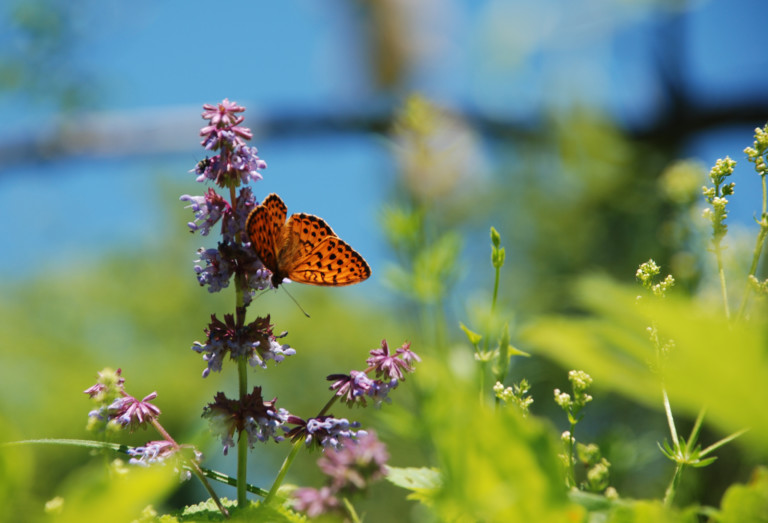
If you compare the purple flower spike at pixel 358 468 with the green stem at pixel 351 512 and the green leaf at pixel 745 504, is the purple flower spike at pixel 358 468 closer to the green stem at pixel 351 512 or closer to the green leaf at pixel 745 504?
the green stem at pixel 351 512

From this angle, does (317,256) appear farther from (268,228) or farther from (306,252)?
(268,228)

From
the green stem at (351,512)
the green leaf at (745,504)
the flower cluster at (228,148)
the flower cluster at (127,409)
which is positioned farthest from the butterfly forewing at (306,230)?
Answer: the green leaf at (745,504)

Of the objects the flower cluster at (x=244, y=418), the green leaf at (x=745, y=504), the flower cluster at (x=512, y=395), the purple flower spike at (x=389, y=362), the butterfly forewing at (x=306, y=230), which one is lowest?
the green leaf at (x=745, y=504)

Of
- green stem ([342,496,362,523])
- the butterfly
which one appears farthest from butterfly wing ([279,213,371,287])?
green stem ([342,496,362,523])

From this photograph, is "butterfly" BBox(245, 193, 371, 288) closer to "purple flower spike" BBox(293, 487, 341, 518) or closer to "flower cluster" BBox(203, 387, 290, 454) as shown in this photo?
"flower cluster" BBox(203, 387, 290, 454)

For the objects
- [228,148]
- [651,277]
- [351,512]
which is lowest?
[351,512]

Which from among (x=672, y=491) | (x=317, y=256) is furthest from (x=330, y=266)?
(x=672, y=491)

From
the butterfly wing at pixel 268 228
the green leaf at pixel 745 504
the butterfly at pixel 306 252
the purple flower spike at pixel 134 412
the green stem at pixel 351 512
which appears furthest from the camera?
the butterfly at pixel 306 252
